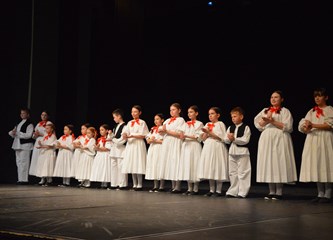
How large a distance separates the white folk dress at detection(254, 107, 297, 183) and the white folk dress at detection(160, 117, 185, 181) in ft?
5.21

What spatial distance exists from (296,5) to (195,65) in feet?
8.71

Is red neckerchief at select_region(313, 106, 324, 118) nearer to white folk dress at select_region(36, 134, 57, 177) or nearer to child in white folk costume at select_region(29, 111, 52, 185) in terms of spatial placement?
white folk dress at select_region(36, 134, 57, 177)

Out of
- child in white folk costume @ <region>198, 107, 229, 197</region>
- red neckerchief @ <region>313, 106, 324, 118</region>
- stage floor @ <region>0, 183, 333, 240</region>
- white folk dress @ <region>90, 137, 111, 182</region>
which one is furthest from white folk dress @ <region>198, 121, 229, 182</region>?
white folk dress @ <region>90, 137, 111, 182</region>

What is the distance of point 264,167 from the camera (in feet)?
20.5

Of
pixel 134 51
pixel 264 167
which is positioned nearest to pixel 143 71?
pixel 134 51

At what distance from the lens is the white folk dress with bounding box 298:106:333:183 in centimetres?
580

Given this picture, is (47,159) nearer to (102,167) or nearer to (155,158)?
(102,167)

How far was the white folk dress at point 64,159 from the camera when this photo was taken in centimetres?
934

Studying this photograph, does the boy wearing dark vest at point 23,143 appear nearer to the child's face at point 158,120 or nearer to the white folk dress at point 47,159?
the white folk dress at point 47,159

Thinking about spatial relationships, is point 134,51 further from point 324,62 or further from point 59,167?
point 324,62

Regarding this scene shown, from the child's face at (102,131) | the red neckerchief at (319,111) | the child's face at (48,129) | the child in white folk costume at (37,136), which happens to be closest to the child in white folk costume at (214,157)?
the red neckerchief at (319,111)

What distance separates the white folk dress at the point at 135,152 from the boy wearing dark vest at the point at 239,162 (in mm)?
1934

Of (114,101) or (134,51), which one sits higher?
(134,51)

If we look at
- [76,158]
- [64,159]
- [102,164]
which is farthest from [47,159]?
[102,164]
